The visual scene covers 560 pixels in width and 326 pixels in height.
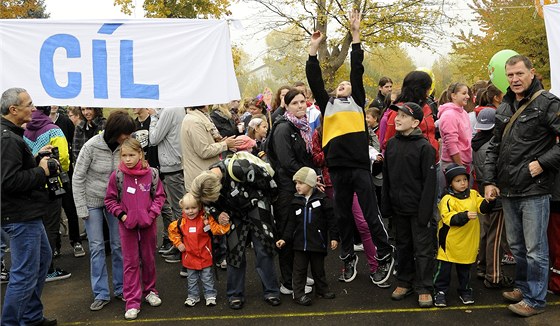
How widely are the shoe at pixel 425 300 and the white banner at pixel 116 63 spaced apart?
2.57 m

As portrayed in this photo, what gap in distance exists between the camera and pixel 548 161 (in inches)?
171

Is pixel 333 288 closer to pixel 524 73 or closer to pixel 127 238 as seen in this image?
pixel 127 238

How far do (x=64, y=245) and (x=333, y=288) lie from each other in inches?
174

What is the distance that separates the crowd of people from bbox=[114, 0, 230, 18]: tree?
15.6 meters

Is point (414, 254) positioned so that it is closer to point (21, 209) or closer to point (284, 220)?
point (284, 220)

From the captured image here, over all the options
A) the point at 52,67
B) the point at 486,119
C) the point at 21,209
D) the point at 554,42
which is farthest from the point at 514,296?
the point at 52,67

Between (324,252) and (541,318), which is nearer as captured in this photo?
(541,318)

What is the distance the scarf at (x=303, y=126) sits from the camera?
17.9 ft

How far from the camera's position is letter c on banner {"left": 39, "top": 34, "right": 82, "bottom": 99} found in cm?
502

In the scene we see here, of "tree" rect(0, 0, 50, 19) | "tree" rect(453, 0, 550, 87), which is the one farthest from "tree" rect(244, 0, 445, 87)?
"tree" rect(0, 0, 50, 19)

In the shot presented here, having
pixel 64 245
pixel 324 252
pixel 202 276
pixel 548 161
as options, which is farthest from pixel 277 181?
pixel 64 245

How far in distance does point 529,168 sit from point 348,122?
1707 mm

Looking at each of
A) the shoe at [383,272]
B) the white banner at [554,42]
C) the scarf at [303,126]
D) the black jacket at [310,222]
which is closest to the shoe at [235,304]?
the black jacket at [310,222]

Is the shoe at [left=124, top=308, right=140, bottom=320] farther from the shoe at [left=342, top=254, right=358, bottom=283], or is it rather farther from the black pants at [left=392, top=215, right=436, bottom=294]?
the black pants at [left=392, top=215, right=436, bottom=294]
